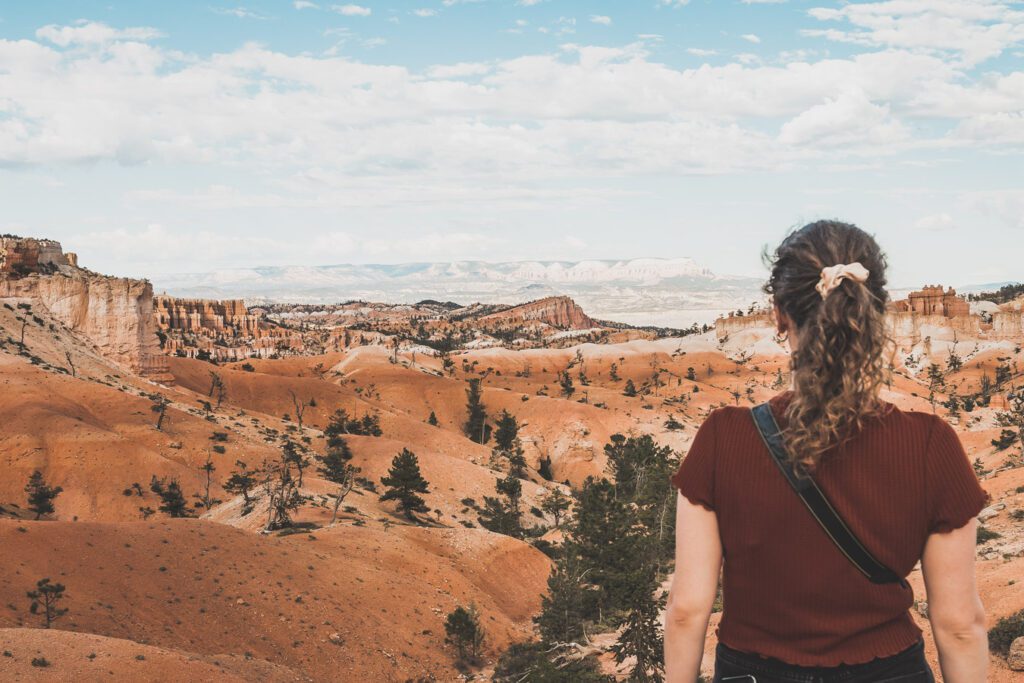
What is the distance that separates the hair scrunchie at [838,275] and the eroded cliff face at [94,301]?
78.9 m

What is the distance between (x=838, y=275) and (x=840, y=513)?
2.92 feet

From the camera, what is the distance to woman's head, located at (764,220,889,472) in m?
2.76

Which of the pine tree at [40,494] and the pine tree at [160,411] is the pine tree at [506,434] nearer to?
the pine tree at [160,411]

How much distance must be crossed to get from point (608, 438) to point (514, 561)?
45227 mm

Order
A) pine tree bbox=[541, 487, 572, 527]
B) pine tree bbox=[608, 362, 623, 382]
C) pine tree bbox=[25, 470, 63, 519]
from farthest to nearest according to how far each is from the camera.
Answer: pine tree bbox=[608, 362, 623, 382]
pine tree bbox=[541, 487, 572, 527]
pine tree bbox=[25, 470, 63, 519]

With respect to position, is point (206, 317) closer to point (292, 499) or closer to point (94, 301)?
point (94, 301)

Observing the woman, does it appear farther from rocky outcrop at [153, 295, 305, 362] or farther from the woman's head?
rocky outcrop at [153, 295, 305, 362]

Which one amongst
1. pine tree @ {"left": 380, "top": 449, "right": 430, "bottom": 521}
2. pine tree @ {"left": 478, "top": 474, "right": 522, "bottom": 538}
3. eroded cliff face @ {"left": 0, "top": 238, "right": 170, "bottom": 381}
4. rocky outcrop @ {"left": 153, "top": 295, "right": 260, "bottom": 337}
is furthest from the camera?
rocky outcrop @ {"left": 153, "top": 295, "right": 260, "bottom": 337}

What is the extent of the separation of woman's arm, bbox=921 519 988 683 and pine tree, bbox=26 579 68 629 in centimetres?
2528

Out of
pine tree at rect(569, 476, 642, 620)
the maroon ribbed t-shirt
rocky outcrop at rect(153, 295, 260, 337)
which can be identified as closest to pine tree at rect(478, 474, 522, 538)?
pine tree at rect(569, 476, 642, 620)

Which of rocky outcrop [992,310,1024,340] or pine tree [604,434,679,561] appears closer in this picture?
pine tree [604,434,679,561]

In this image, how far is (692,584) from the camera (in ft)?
9.75

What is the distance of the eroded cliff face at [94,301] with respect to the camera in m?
71.1

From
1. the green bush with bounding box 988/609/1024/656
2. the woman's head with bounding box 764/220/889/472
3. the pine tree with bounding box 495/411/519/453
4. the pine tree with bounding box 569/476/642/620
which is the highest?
the woman's head with bounding box 764/220/889/472
